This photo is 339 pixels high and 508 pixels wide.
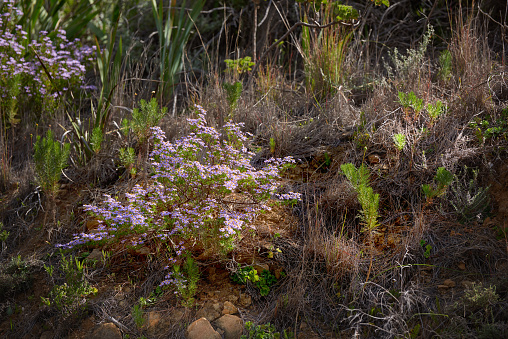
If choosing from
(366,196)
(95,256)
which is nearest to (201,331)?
(95,256)

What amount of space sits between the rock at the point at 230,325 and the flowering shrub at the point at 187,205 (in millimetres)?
383

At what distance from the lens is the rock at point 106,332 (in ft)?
7.89

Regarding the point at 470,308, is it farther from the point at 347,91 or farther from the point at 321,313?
the point at 347,91

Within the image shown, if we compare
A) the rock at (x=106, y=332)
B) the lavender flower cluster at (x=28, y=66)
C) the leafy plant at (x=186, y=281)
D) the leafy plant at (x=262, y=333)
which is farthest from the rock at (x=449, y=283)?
the lavender flower cluster at (x=28, y=66)

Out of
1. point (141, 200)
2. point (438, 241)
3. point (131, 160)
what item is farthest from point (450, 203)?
point (131, 160)

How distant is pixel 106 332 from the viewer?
2422 millimetres

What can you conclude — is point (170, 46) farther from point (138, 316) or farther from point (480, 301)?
point (480, 301)

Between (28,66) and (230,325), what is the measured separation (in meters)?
3.21

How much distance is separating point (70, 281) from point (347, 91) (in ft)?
8.67

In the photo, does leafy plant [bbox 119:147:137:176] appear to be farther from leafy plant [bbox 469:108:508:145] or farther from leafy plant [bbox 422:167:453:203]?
leafy plant [bbox 469:108:508:145]

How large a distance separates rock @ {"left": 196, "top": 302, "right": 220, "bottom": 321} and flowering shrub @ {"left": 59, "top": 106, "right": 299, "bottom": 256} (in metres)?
0.32

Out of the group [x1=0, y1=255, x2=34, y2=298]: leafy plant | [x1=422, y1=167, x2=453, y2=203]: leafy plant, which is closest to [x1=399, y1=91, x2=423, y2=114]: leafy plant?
[x1=422, y1=167, x2=453, y2=203]: leafy plant

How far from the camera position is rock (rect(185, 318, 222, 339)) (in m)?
2.31

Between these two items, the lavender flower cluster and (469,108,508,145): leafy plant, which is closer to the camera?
(469,108,508,145): leafy plant
